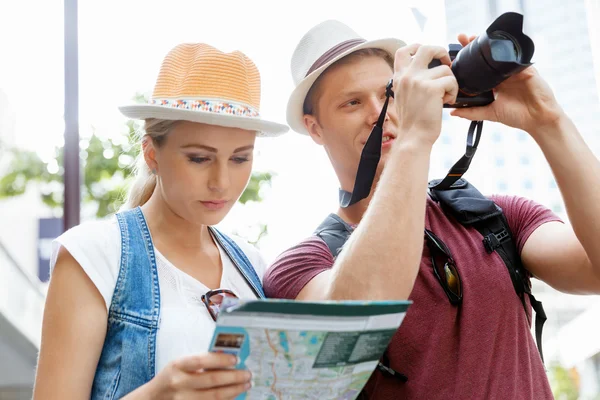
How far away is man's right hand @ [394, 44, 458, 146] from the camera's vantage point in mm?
992

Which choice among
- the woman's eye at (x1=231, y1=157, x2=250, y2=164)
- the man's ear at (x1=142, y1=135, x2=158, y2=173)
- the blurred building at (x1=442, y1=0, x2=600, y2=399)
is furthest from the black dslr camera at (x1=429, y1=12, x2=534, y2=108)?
the blurred building at (x1=442, y1=0, x2=600, y2=399)

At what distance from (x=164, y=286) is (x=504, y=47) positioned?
0.65 m

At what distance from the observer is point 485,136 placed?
3.18 meters

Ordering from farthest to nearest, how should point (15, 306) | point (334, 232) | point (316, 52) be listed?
point (15, 306) < point (316, 52) < point (334, 232)

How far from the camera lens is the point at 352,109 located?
4.51 feet

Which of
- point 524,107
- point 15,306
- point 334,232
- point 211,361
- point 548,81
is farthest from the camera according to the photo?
point 15,306

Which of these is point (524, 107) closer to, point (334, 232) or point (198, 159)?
point (334, 232)

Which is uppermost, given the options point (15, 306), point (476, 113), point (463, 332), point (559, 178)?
point (476, 113)

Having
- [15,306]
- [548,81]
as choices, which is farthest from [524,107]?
[15,306]

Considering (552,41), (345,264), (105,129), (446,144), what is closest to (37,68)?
(105,129)

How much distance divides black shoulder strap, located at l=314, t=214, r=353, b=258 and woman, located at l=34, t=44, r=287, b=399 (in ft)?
0.50

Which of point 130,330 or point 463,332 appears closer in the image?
point 130,330

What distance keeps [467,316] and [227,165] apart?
0.48 meters

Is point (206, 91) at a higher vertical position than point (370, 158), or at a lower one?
higher
